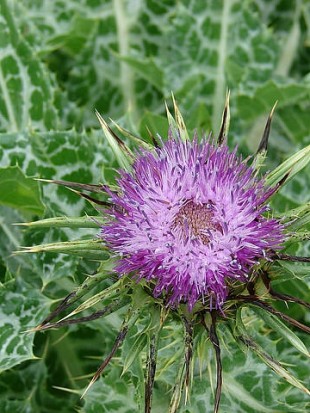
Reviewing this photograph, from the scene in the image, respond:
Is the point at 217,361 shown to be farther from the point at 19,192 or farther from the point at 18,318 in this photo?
the point at 19,192

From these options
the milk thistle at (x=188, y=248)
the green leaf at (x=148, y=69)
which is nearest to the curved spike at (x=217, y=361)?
the milk thistle at (x=188, y=248)

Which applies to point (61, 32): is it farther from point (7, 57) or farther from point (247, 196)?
point (247, 196)

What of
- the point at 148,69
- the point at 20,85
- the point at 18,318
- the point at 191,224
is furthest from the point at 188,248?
the point at 148,69

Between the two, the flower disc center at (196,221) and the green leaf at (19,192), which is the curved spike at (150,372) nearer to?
the flower disc center at (196,221)

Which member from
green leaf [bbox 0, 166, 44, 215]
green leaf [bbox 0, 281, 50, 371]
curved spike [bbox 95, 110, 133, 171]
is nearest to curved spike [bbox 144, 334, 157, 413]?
curved spike [bbox 95, 110, 133, 171]

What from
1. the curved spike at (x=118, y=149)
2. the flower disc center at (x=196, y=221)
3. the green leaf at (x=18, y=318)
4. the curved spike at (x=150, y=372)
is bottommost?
the green leaf at (x=18, y=318)

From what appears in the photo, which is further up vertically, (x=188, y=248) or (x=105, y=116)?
(x=188, y=248)

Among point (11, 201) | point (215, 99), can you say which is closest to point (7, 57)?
point (11, 201)
